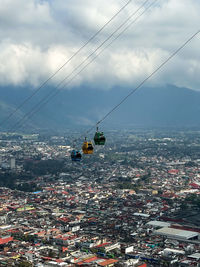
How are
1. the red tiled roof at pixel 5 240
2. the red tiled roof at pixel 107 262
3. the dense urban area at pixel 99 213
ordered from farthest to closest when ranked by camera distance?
the red tiled roof at pixel 5 240, the dense urban area at pixel 99 213, the red tiled roof at pixel 107 262

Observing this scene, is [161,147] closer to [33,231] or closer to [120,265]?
[33,231]

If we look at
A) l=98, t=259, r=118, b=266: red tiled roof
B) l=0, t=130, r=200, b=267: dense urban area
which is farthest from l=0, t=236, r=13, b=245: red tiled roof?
l=98, t=259, r=118, b=266: red tiled roof

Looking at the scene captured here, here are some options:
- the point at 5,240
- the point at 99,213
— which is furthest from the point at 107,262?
the point at 99,213

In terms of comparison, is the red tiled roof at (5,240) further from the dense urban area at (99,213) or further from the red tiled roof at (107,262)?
the red tiled roof at (107,262)

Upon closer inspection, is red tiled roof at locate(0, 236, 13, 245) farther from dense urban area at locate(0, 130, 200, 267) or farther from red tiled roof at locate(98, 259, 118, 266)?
red tiled roof at locate(98, 259, 118, 266)

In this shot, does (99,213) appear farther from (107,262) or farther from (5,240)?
(107,262)

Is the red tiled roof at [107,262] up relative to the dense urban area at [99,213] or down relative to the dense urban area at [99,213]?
down

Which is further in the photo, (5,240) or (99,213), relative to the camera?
(99,213)

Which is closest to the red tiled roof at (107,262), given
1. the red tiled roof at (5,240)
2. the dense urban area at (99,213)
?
the dense urban area at (99,213)
